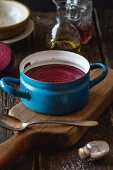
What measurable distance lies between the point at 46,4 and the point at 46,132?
2.58 feet

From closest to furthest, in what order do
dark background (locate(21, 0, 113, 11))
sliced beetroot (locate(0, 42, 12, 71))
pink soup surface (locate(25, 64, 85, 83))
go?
pink soup surface (locate(25, 64, 85, 83)), sliced beetroot (locate(0, 42, 12, 71)), dark background (locate(21, 0, 113, 11))

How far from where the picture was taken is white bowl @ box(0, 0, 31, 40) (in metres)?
1.23

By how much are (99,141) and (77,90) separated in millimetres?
105

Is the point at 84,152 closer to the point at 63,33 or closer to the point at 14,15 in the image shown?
the point at 63,33

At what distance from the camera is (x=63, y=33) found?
1.22m

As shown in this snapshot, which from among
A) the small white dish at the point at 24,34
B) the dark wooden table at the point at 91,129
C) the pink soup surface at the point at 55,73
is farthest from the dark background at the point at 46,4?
the pink soup surface at the point at 55,73

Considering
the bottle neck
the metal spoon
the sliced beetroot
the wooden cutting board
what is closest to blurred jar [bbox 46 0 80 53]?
the bottle neck

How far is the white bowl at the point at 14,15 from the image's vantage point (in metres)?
1.23

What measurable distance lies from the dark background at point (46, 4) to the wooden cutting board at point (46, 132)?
65cm

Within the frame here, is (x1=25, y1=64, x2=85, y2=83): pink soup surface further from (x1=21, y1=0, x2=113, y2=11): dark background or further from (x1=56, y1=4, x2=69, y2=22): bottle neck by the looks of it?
(x1=21, y1=0, x2=113, y2=11): dark background

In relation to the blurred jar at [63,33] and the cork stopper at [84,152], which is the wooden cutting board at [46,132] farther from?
the blurred jar at [63,33]

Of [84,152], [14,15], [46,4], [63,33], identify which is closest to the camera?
[84,152]

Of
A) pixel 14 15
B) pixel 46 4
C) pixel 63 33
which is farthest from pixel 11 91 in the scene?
pixel 46 4

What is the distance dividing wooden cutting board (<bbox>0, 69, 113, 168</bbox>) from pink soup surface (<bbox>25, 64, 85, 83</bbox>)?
0.06 metres
